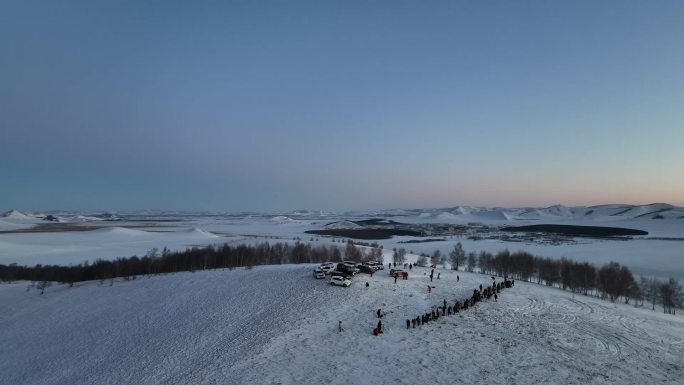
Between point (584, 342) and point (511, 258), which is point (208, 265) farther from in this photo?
point (584, 342)

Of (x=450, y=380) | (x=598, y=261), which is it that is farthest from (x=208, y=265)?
(x=598, y=261)

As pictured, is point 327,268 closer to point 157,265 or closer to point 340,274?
point 340,274

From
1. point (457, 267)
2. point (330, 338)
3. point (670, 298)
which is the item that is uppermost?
point (330, 338)

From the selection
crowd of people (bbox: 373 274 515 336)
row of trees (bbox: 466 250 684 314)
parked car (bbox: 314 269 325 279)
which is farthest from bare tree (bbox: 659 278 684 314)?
parked car (bbox: 314 269 325 279)

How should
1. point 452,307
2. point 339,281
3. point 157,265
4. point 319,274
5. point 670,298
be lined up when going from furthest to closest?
1. point 157,265
2. point 670,298
3. point 319,274
4. point 339,281
5. point 452,307

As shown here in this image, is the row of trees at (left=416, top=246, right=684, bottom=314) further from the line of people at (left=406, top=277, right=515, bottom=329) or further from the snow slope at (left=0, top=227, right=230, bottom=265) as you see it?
the snow slope at (left=0, top=227, right=230, bottom=265)

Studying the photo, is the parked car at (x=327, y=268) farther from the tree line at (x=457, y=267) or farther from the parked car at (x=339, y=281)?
the tree line at (x=457, y=267)

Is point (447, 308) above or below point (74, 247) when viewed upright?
above

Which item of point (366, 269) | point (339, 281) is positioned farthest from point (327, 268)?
point (339, 281)
